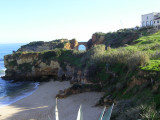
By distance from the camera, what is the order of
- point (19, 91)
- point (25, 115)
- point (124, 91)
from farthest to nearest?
point (19, 91)
point (25, 115)
point (124, 91)

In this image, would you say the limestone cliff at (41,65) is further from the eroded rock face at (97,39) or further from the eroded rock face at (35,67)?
the eroded rock face at (97,39)

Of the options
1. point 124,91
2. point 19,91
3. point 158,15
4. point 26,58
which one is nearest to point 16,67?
point 26,58

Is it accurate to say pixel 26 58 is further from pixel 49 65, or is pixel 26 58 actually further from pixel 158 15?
pixel 158 15

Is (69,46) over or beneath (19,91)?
over

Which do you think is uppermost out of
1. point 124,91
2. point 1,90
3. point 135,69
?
point 135,69

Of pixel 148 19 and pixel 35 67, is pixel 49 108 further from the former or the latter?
pixel 148 19

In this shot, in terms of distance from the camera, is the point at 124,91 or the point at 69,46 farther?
the point at 69,46

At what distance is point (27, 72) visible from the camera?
38906mm

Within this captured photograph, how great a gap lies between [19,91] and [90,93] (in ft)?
43.4

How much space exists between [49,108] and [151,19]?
142 ft

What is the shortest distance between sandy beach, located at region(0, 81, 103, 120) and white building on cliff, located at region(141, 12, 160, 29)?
35.9m

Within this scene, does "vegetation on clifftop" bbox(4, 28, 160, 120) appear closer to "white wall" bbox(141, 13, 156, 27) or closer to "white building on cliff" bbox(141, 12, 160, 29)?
"white building on cliff" bbox(141, 12, 160, 29)

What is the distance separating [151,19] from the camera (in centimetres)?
5172

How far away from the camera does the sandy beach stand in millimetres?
16750
